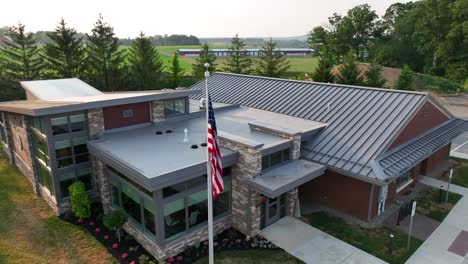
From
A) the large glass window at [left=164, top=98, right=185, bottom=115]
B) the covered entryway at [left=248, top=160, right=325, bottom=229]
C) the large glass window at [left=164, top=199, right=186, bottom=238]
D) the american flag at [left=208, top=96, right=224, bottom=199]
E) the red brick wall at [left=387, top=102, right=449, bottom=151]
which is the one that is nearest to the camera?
the american flag at [left=208, top=96, right=224, bottom=199]

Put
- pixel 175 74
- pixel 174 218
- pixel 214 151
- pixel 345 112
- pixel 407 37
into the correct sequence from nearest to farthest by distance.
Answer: pixel 214 151, pixel 174 218, pixel 345 112, pixel 175 74, pixel 407 37

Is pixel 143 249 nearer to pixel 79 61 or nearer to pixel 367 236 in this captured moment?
pixel 367 236

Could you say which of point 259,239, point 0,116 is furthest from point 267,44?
point 259,239

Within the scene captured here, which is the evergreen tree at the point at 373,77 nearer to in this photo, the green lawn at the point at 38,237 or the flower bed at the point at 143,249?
the flower bed at the point at 143,249

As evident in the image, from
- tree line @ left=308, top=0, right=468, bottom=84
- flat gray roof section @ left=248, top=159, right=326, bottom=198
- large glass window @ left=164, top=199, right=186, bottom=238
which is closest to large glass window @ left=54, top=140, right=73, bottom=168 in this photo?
large glass window @ left=164, top=199, right=186, bottom=238

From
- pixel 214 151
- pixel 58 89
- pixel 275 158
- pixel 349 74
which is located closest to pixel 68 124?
pixel 58 89

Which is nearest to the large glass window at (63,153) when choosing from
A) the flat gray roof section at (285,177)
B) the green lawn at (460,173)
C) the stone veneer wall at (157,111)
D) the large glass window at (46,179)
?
the large glass window at (46,179)

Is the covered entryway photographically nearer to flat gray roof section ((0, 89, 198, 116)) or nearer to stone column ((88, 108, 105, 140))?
flat gray roof section ((0, 89, 198, 116))
